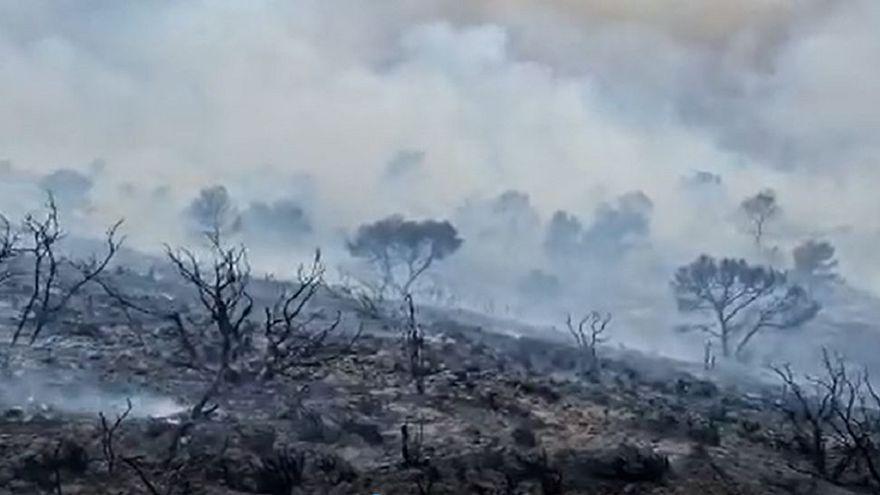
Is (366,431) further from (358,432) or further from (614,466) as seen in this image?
(614,466)

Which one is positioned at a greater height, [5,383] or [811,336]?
[811,336]

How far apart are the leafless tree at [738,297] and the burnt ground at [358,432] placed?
29959mm

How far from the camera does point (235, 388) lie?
86.2 ft

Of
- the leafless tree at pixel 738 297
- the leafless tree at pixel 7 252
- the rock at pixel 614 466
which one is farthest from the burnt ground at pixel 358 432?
the leafless tree at pixel 738 297

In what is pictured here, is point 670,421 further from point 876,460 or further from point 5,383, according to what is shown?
point 5,383

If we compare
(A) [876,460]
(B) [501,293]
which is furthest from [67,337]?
(B) [501,293]

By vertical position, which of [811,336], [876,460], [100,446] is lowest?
[100,446]

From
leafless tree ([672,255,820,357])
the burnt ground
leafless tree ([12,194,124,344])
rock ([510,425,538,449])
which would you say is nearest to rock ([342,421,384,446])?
the burnt ground

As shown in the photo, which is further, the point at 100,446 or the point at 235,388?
the point at 235,388

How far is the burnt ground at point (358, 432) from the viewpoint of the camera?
19203 millimetres

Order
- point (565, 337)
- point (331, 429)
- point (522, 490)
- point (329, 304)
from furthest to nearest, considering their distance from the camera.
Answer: point (565, 337)
point (329, 304)
point (331, 429)
point (522, 490)

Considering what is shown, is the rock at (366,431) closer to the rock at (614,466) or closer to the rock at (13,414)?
the rock at (614,466)

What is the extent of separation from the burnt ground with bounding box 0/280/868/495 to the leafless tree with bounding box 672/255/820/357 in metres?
30.0

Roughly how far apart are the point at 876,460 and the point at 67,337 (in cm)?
2150
